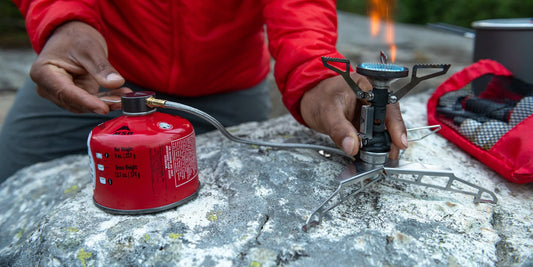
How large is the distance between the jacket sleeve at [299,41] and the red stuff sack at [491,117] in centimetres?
61

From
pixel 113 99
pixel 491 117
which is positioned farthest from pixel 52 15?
pixel 491 117

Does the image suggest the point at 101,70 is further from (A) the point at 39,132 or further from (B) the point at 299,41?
(A) the point at 39,132

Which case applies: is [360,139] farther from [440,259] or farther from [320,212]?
[440,259]

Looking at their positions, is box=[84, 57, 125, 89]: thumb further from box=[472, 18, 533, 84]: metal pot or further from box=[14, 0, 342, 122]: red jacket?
box=[472, 18, 533, 84]: metal pot

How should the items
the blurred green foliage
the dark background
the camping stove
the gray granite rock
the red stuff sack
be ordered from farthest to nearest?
the blurred green foliage
the dark background
the red stuff sack
the camping stove
the gray granite rock

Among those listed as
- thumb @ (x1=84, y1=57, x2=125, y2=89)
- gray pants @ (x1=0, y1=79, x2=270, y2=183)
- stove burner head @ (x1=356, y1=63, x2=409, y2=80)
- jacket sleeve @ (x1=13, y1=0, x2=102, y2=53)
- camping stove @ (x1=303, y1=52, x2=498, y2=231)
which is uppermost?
jacket sleeve @ (x1=13, y1=0, x2=102, y2=53)

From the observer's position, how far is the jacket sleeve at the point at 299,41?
4.58 feet

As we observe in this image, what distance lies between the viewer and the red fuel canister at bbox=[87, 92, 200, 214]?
1.06 meters

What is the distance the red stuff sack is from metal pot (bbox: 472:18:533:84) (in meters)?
0.08

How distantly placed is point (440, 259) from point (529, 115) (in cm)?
74

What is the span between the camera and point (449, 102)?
178 centimetres

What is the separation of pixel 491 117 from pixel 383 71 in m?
0.81

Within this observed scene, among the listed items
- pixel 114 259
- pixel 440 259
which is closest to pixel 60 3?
pixel 114 259

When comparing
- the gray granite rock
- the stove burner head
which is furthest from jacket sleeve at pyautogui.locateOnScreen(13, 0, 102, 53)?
the stove burner head
